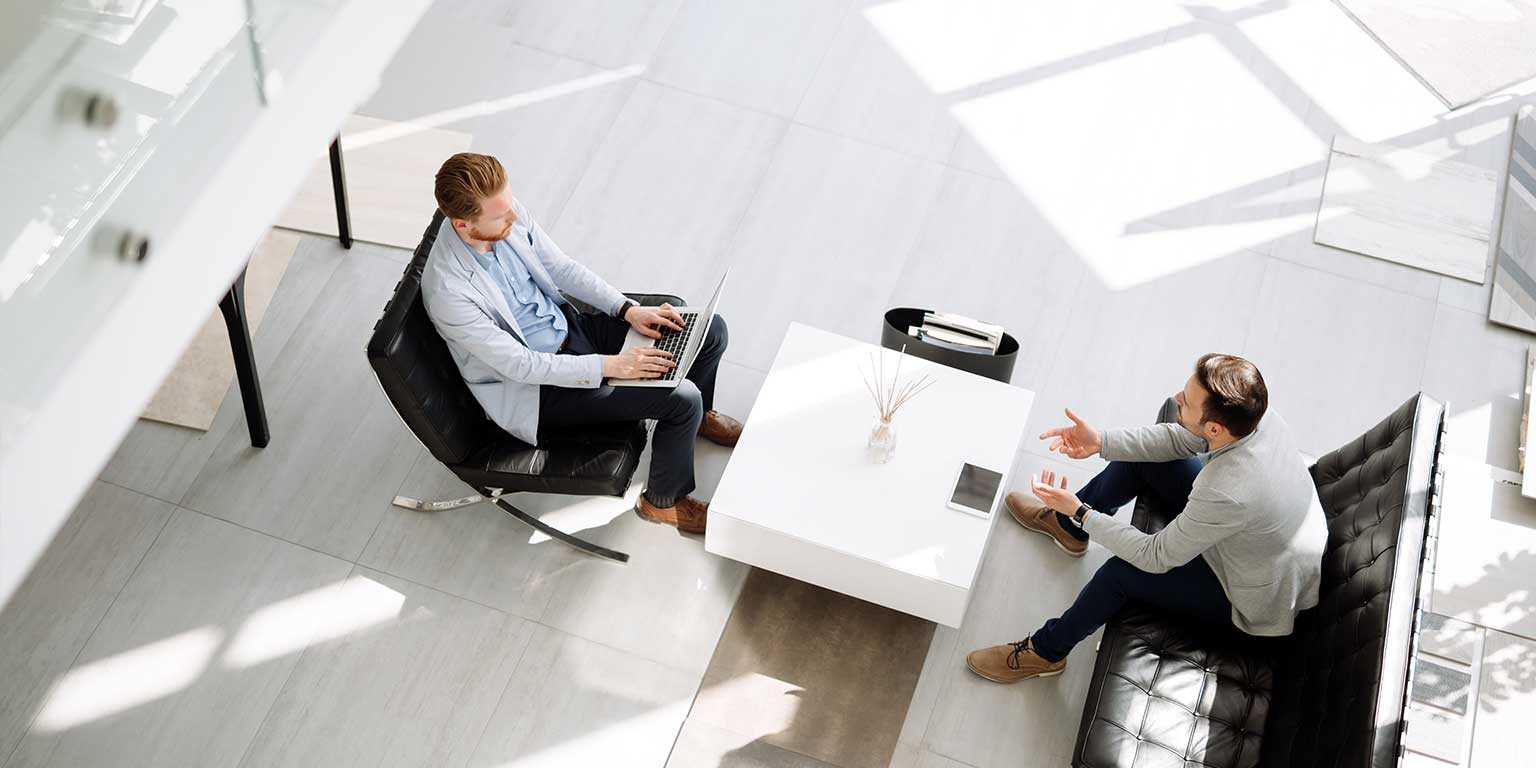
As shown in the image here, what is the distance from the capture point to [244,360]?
3.79m

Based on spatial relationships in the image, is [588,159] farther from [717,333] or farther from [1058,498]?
[1058,498]

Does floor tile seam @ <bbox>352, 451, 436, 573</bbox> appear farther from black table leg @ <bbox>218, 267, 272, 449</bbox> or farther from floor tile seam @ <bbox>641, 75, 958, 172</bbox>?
floor tile seam @ <bbox>641, 75, 958, 172</bbox>

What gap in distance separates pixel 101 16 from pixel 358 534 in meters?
1.75

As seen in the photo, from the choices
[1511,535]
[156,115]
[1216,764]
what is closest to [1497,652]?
[1511,535]

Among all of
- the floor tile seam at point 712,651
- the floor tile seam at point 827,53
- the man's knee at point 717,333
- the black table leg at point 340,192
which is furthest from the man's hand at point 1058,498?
the black table leg at point 340,192

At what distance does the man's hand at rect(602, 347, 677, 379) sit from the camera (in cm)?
354

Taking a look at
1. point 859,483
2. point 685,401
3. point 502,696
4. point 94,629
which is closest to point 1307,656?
point 859,483

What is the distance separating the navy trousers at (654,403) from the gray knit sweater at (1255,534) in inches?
49.2

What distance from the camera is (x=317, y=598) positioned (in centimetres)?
377

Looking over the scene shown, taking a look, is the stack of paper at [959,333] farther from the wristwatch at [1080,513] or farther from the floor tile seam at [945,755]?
the floor tile seam at [945,755]

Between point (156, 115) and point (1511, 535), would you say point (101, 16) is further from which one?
point (1511, 535)

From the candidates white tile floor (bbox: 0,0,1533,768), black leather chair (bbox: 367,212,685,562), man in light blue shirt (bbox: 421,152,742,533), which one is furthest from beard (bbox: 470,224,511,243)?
white tile floor (bbox: 0,0,1533,768)

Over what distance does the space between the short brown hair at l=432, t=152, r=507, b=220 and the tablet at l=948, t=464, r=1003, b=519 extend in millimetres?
1445

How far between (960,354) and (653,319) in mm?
900
